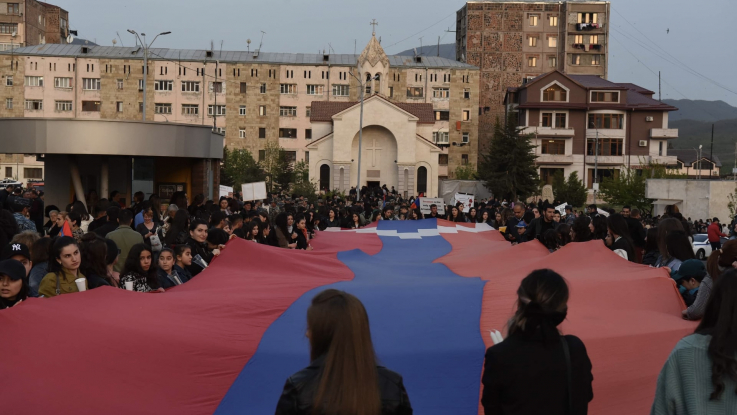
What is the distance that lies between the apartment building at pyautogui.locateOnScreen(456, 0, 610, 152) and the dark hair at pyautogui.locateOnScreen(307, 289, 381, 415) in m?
98.8

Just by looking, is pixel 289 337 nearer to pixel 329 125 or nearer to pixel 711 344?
pixel 711 344

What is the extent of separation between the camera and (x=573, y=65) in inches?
4107

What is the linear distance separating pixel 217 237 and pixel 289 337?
4930 millimetres

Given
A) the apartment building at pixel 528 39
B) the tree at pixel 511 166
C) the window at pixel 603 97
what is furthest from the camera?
the apartment building at pixel 528 39

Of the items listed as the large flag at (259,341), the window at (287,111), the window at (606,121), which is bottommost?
the large flag at (259,341)

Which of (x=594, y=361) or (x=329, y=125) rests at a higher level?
(x=329, y=125)

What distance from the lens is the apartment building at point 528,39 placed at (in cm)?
10225

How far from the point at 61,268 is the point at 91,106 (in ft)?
283

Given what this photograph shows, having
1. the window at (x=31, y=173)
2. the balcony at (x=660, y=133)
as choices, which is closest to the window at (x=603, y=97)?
the balcony at (x=660, y=133)

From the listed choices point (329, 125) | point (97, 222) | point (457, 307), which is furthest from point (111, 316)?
point (329, 125)

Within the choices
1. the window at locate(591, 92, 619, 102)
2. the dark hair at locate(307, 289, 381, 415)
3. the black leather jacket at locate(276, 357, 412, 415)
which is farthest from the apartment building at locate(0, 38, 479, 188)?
the dark hair at locate(307, 289, 381, 415)

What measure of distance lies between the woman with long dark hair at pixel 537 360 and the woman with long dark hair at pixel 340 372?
102cm

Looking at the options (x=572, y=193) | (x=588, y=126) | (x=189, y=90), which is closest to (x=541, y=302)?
(x=572, y=193)

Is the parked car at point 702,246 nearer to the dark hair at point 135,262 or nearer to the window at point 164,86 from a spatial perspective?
the dark hair at point 135,262
